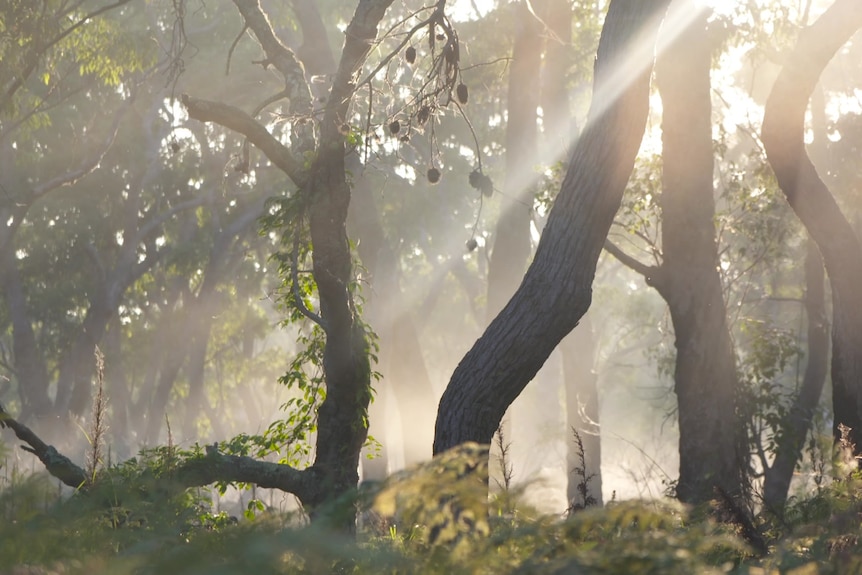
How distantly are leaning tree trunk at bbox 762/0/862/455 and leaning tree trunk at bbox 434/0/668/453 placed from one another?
12.2 ft

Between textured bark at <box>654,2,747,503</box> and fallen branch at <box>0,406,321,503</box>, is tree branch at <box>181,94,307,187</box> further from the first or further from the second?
textured bark at <box>654,2,747,503</box>

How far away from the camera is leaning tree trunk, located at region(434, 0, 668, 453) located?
19.2 feet

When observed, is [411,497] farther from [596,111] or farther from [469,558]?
[596,111]

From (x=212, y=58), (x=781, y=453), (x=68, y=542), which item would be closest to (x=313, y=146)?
(x=68, y=542)

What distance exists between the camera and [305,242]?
7621 millimetres

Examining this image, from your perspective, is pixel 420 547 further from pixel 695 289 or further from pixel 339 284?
pixel 695 289

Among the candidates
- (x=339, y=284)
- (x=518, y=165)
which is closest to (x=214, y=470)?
(x=339, y=284)

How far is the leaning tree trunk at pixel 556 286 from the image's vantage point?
5.86m

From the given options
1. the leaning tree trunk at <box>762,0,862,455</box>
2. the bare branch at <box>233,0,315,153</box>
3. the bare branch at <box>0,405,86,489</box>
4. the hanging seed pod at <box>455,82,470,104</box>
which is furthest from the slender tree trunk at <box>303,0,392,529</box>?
the leaning tree trunk at <box>762,0,862,455</box>

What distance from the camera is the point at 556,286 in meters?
5.86

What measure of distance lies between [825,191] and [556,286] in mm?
4436

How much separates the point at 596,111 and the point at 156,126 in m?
20.8

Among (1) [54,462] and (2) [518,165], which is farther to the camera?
(2) [518,165]

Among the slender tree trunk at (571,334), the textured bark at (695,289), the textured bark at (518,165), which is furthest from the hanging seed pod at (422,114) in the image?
the slender tree trunk at (571,334)
